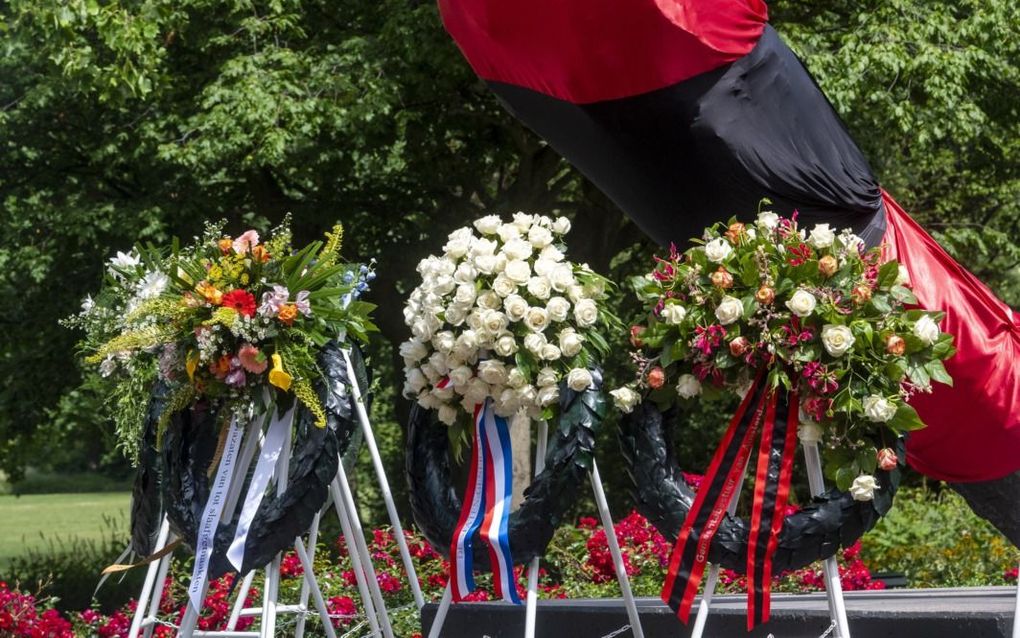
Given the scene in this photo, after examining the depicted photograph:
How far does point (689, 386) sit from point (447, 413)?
1.06 meters

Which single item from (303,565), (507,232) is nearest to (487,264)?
(507,232)

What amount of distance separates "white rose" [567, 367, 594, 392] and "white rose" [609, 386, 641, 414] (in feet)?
0.34

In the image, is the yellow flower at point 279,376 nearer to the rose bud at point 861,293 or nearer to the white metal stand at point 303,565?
the white metal stand at point 303,565

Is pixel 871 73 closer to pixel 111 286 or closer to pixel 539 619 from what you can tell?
pixel 539 619

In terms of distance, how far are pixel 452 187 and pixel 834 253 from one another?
10.3 metres

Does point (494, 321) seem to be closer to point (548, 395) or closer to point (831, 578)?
point (548, 395)

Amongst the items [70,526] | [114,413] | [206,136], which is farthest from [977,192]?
[70,526]

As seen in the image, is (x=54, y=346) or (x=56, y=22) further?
(x=54, y=346)

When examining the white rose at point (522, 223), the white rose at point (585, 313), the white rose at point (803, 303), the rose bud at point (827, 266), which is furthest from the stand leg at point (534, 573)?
the rose bud at point (827, 266)

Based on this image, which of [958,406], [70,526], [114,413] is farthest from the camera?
[70,526]

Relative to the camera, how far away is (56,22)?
11.4 meters

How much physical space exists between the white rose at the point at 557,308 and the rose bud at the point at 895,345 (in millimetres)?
1170

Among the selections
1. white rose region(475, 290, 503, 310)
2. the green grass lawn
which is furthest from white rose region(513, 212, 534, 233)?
the green grass lawn

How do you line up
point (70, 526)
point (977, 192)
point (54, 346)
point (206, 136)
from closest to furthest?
point (206, 136)
point (54, 346)
point (977, 192)
point (70, 526)
